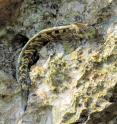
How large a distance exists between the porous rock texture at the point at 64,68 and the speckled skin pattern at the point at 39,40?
0.07 ft

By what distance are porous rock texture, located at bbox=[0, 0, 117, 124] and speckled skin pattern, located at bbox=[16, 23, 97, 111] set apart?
0.07ft

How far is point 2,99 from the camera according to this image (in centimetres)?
168

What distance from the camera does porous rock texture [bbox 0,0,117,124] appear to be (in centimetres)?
151

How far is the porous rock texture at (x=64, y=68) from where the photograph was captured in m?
1.51

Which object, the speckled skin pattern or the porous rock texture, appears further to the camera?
the speckled skin pattern

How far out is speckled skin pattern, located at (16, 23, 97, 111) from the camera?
5.29ft

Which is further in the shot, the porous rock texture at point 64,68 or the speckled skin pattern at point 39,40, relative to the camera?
the speckled skin pattern at point 39,40

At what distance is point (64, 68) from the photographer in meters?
1.59

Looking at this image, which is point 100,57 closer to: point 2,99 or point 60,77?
point 60,77

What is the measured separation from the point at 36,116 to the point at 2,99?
16 cm

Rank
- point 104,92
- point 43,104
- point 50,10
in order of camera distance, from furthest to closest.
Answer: point 50,10 < point 43,104 < point 104,92

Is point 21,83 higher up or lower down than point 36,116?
higher up

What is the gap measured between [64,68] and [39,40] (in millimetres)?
179

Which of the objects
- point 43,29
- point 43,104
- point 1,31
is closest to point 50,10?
point 43,29
